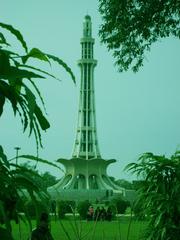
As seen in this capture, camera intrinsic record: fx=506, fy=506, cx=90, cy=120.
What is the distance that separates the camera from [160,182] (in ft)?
20.9

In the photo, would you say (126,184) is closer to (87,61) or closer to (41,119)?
(87,61)

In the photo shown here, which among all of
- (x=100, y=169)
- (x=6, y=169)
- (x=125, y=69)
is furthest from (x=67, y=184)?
(x=6, y=169)

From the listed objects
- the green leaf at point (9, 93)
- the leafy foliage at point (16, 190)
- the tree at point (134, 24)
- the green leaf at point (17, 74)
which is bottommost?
the leafy foliage at point (16, 190)

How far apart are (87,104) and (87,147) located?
646cm

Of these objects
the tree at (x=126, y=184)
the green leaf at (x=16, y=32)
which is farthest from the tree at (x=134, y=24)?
the green leaf at (x=16, y=32)

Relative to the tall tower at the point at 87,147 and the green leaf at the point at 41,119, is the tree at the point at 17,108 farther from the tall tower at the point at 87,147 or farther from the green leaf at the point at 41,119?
the tall tower at the point at 87,147

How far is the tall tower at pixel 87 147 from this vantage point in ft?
223

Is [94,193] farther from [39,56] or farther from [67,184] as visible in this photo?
[39,56]

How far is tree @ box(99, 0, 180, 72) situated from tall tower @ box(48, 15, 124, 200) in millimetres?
55076

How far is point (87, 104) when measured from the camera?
6738 cm

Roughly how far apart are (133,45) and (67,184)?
6063cm

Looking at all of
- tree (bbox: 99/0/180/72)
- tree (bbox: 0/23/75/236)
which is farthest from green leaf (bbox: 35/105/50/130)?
tree (bbox: 99/0/180/72)

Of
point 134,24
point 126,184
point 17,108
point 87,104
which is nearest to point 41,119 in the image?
point 17,108

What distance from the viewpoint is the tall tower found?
67875 mm
